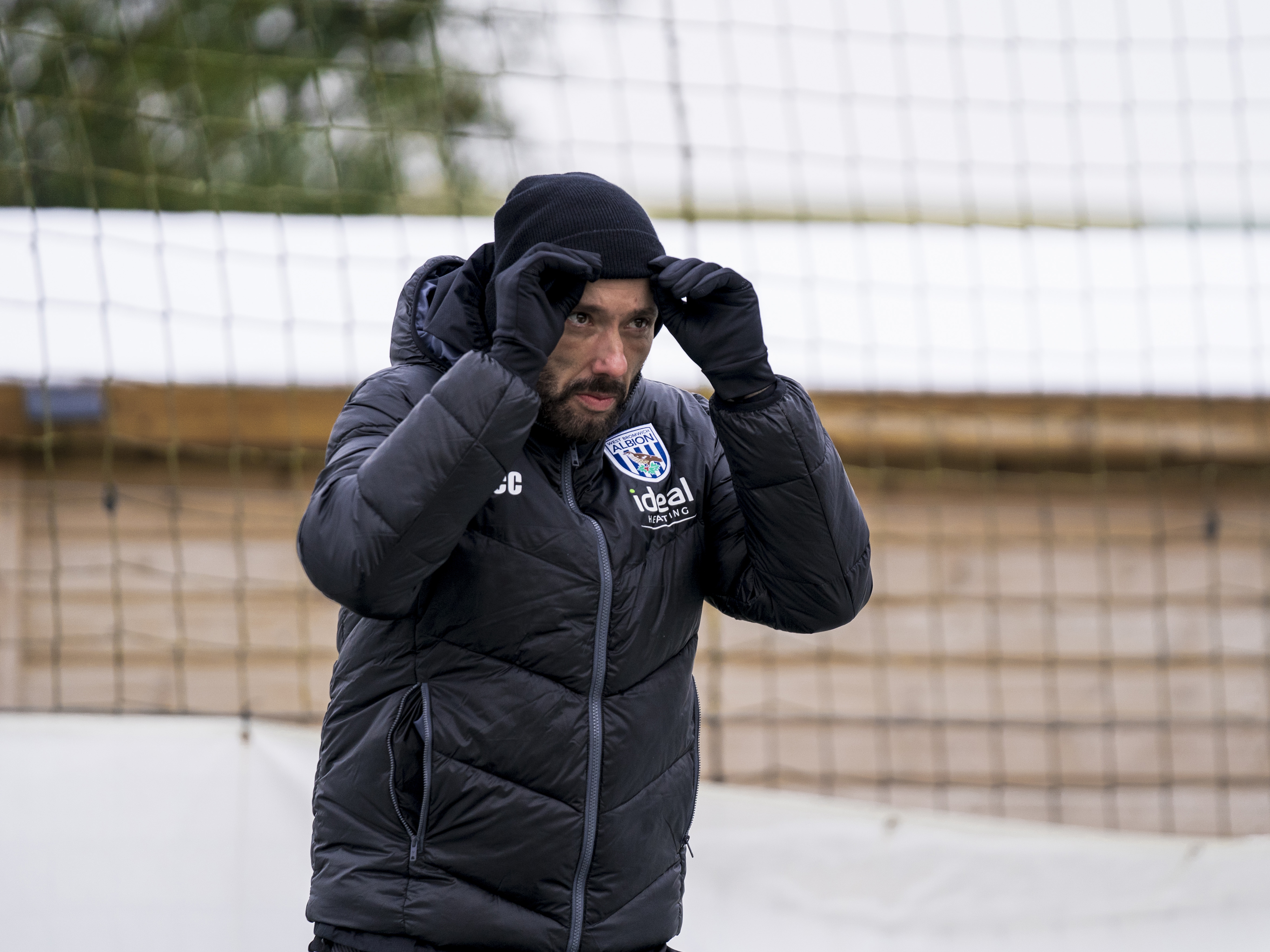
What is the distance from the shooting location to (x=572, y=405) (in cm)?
146

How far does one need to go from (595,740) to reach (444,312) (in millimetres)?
551

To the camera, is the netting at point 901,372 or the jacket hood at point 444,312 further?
the netting at point 901,372

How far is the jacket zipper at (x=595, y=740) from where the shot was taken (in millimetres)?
1404

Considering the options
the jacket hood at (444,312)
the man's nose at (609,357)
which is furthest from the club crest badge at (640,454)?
the jacket hood at (444,312)

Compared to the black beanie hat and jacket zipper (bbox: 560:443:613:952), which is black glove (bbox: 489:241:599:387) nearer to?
the black beanie hat

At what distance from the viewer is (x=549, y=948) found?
4.58 ft

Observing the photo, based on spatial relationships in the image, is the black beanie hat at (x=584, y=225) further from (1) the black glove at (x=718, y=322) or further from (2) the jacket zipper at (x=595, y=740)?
(2) the jacket zipper at (x=595, y=740)

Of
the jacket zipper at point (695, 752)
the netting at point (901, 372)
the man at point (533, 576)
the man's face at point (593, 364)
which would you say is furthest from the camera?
the netting at point (901, 372)

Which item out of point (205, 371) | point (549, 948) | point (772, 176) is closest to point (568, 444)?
point (549, 948)

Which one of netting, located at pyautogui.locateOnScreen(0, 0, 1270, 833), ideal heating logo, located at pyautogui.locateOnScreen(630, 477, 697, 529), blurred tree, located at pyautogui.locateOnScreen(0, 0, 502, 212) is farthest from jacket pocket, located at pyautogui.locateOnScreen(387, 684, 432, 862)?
blurred tree, located at pyautogui.locateOnScreen(0, 0, 502, 212)

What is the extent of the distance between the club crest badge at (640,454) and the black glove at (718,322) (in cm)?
15

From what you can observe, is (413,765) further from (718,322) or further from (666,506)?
(718,322)

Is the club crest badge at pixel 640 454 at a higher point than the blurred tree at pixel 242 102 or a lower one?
lower

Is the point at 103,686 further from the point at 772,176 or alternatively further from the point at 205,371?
the point at 772,176
